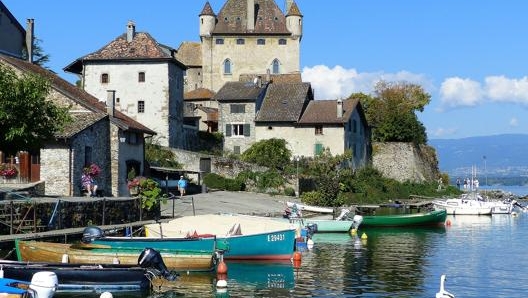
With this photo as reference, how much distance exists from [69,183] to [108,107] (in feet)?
24.4

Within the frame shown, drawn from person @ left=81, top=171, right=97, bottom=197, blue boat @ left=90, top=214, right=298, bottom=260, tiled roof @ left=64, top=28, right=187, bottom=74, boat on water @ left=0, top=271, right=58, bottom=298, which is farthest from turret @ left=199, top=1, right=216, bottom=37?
boat on water @ left=0, top=271, right=58, bottom=298

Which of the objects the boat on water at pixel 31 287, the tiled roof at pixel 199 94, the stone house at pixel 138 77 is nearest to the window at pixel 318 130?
the stone house at pixel 138 77

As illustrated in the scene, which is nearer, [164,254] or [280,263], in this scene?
[164,254]

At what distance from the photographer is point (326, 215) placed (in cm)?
5438

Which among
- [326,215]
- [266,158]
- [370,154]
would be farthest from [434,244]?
[370,154]

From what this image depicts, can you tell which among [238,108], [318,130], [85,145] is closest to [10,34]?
[85,145]

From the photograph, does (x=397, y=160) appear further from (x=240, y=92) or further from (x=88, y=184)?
(x=88, y=184)

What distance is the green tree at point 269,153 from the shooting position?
7043cm

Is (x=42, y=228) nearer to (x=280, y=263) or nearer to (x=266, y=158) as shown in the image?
(x=280, y=263)

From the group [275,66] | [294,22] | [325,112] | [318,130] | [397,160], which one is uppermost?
[294,22]

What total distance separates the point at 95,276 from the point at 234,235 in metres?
8.47

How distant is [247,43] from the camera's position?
336ft

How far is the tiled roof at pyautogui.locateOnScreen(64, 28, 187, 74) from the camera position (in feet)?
228

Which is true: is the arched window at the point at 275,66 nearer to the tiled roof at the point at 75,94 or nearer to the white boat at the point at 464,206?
the white boat at the point at 464,206
